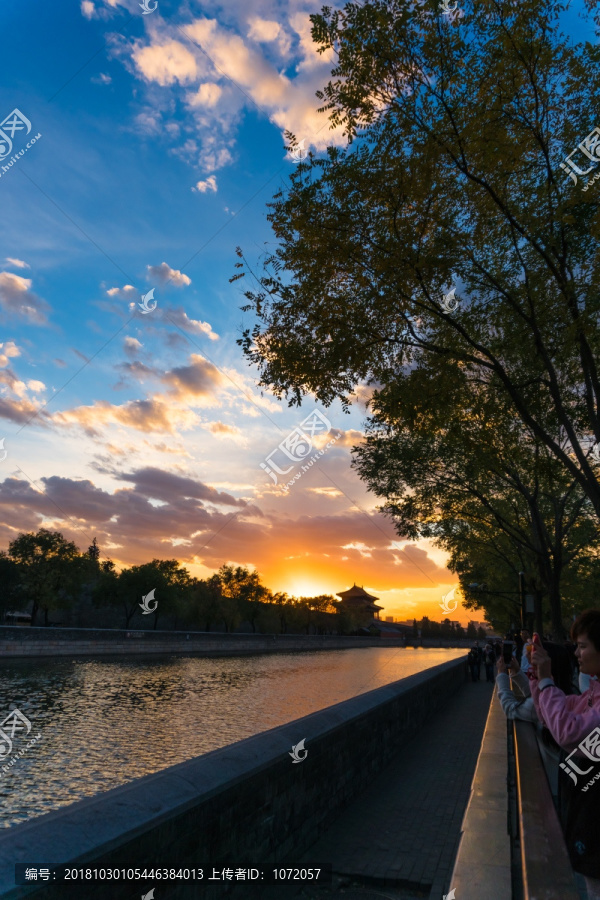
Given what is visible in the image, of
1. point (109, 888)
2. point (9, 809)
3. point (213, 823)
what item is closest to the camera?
point (109, 888)

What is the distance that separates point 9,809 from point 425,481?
44.8 feet

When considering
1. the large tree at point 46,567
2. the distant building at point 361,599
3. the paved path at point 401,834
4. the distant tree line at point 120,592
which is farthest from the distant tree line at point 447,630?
the paved path at point 401,834

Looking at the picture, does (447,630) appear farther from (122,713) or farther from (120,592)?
(122,713)

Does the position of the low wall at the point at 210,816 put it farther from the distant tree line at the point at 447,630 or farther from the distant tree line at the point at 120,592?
the distant tree line at the point at 447,630

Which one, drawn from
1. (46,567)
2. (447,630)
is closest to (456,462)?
(46,567)

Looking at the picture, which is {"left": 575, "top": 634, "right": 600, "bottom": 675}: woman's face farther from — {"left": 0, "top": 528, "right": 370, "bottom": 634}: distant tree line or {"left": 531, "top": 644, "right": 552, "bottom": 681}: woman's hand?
{"left": 0, "top": 528, "right": 370, "bottom": 634}: distant tree line

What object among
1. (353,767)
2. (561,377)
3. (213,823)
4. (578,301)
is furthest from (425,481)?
(213,823)

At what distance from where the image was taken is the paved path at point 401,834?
494 centimetres

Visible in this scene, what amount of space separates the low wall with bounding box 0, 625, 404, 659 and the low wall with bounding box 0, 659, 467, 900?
25.1m

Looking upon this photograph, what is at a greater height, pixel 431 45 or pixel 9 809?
pixel 431 45

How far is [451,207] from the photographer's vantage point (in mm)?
8703

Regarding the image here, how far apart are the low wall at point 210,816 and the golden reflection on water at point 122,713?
4.31 m

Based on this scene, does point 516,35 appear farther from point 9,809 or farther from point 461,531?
point 461,531

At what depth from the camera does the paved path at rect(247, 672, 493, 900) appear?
16.2 ft
